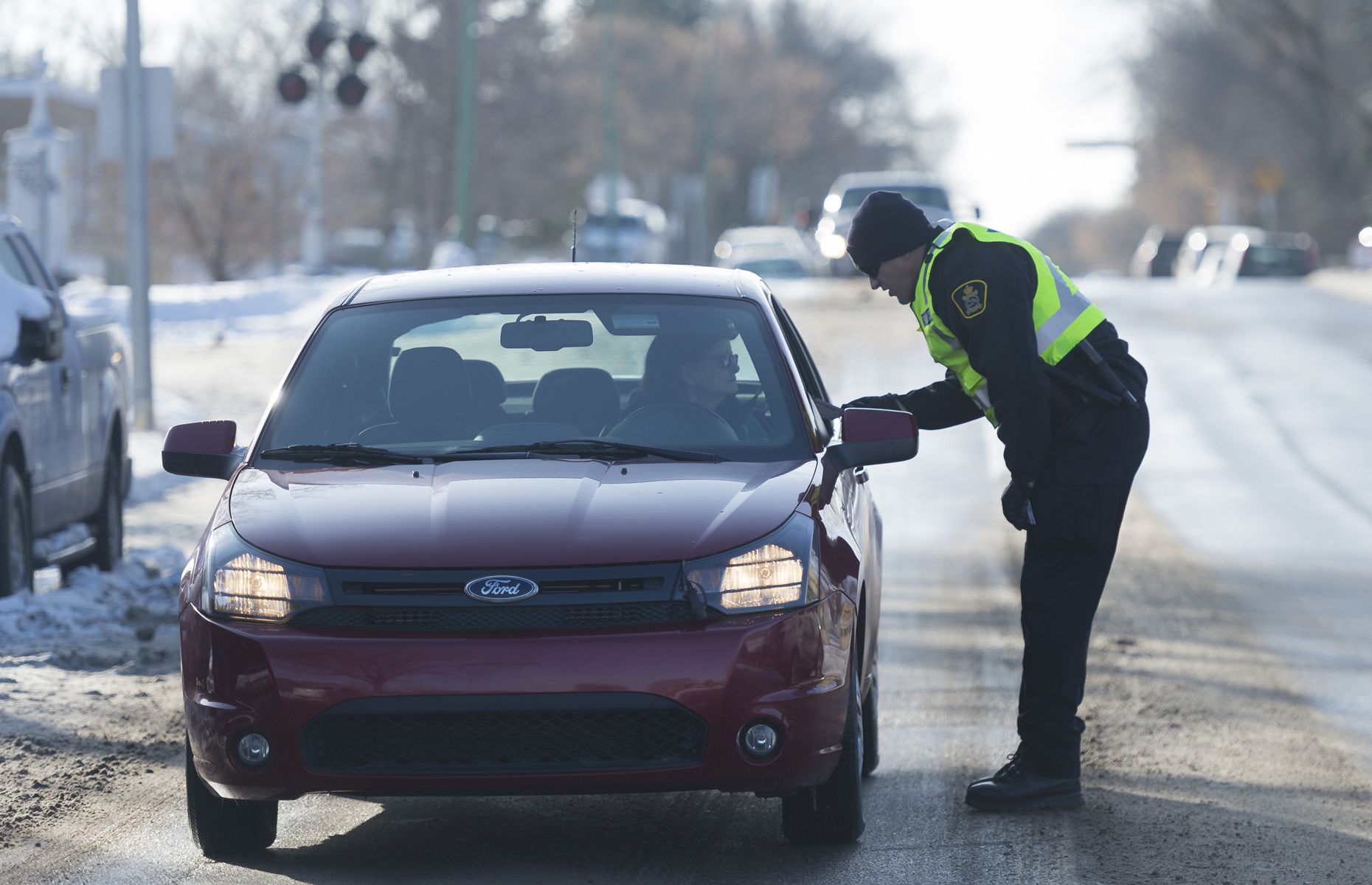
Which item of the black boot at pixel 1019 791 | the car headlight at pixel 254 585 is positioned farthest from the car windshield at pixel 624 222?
the car headlight at pixel 254 585

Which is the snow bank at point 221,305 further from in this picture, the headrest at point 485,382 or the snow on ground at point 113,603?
the headrest at point 485,382

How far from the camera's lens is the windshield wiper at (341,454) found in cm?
586

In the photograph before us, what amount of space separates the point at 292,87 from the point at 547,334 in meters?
19.3

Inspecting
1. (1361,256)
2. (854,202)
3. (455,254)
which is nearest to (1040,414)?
(455,254)

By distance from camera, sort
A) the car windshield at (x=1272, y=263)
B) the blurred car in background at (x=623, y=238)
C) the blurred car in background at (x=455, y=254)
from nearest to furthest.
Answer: the blurred car in background at (x=455, y=254)
the car windshield at (x=1272, y=263)
the blurred car in background at (x=623, y=238)

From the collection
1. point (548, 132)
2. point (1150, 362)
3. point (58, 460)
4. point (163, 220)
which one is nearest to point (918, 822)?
point (58, 460)

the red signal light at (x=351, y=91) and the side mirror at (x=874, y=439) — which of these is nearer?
the side mirror at (x=874, y=439)

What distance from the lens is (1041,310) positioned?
245 inches

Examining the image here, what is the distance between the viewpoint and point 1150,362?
2409 cm

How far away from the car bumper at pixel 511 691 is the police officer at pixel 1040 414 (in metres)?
1.11

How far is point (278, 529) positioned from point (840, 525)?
4.78 ft

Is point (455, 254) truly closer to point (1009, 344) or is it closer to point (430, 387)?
point (430, 387)

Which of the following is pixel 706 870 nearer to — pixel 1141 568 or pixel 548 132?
pixel 1141 568

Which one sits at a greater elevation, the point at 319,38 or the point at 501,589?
the point at 501,589
